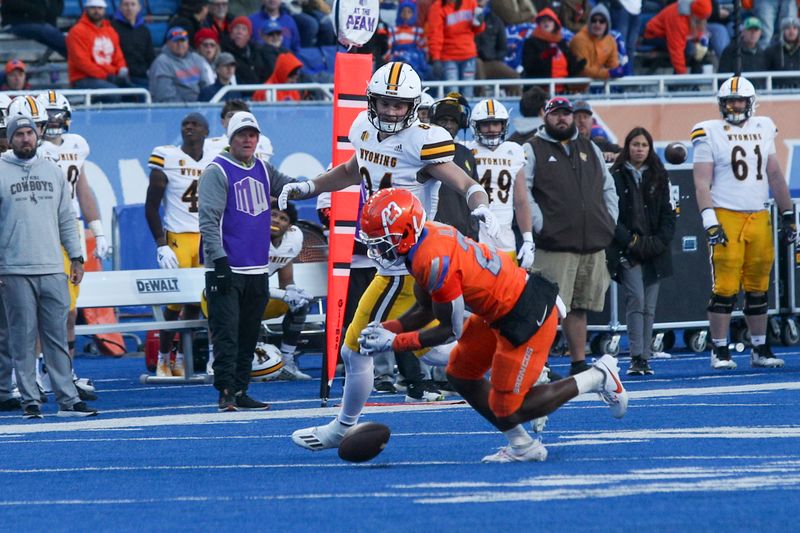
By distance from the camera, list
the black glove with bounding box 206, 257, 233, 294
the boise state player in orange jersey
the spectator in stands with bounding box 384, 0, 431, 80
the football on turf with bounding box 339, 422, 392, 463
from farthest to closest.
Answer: the spectator in stands with bounding box 384, 0, 431, 80
the black glove with bounding box 206, 257, 233, 294
the football on turf with bounding box 339, 422, 392, 463
the boise state player in orange jersey

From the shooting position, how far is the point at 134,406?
36.1 feet

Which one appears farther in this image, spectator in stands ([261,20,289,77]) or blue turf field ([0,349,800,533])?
spectator in stands ([261,20,289,77])

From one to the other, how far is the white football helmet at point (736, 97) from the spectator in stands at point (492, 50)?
650 centimetres

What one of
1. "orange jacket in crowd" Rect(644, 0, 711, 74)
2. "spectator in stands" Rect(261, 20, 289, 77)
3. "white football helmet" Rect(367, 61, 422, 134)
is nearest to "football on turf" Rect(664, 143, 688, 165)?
"orange jacket in crowd" Rect(644, 0, 711, 74)

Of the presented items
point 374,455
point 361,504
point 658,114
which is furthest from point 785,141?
point 361,504

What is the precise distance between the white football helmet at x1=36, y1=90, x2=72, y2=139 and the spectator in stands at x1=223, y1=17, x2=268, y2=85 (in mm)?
5095

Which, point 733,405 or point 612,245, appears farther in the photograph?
point 612,245

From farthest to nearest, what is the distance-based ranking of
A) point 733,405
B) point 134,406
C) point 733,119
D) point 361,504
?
point 733,119 < point 134,406 < point 733,405 < point 361,504

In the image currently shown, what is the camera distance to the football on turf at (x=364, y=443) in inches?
290

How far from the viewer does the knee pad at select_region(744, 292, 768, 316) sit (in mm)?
12188

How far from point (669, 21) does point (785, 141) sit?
9.08ft

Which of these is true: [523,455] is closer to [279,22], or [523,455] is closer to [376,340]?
[376,340]

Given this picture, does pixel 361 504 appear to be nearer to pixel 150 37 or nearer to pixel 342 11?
pixel 342 11

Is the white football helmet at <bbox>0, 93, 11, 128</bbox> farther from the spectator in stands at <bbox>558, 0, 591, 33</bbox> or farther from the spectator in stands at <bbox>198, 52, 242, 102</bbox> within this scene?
the spectator in stands at <bbox>558, 0, 591, 33</bbox>
